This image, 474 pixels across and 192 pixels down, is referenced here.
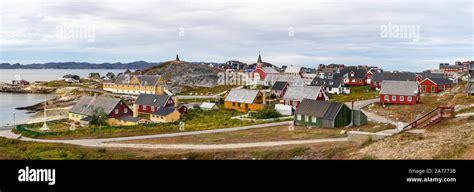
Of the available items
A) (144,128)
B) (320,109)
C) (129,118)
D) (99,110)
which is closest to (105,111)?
(99,110)

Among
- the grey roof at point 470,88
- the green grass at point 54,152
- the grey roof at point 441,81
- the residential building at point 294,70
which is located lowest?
the green grass at point 54,152

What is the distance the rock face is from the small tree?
65.8 meters

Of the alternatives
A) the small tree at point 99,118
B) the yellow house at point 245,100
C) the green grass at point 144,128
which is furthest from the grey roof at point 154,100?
the yellow house at point 245,100

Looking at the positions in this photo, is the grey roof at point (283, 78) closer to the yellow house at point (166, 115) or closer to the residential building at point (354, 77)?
the residential building at point (354, 77)

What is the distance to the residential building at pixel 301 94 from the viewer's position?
208 ft

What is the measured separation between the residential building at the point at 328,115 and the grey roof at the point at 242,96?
18.6 meters

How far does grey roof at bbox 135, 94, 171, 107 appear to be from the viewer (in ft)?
208

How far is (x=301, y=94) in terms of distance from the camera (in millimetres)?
65062

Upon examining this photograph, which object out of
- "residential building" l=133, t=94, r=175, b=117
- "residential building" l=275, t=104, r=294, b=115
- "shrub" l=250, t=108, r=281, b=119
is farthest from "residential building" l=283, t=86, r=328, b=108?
"residential building" l=133, t=94, r=175, b=117

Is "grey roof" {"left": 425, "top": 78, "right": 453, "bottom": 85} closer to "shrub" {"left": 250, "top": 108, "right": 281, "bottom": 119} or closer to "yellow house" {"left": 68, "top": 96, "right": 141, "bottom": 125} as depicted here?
"shrub" {"left": 250, "top": 108, "right": 281, "bottom": 119}

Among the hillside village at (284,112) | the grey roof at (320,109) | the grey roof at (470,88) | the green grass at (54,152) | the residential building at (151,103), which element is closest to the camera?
the green grass at (54,152)
